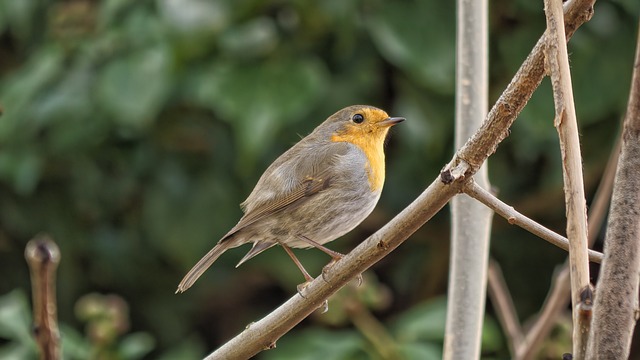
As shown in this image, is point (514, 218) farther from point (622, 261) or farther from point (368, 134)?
point (368, 134)

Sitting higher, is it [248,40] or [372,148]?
[248,40]

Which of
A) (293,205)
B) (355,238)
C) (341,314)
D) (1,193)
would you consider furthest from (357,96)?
(1,193)

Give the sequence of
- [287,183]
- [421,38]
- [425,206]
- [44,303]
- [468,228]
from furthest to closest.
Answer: [421,38]
[287,183]
[468,228]
[425,206]
[44,303]

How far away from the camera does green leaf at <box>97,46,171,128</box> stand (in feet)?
11.0

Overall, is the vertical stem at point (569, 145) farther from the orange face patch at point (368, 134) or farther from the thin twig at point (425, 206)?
the orange face patch at point (368, 134)

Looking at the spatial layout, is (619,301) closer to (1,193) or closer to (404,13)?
(404,13)

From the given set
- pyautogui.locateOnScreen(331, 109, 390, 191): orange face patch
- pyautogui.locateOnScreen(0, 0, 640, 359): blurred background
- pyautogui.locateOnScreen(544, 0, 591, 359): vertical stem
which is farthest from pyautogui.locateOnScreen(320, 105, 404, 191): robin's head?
pyautogui.locateOnScreen(544, 0, 591, 359): vertical stem

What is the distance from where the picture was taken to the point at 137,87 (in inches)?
133

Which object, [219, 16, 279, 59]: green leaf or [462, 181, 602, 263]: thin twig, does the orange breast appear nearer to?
[219, 16, 279, 59]: green leaf

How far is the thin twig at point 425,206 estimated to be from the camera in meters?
1.24

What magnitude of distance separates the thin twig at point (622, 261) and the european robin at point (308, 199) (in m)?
1.36

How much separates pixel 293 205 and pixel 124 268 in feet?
5.47

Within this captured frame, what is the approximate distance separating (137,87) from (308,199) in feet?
3.96

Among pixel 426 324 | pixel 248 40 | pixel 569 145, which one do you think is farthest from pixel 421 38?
pixel 569 145
